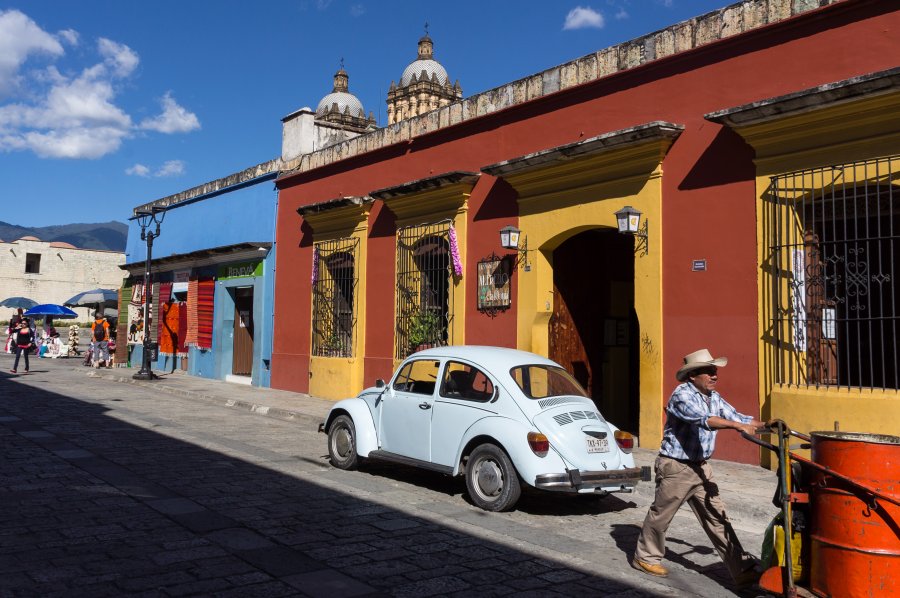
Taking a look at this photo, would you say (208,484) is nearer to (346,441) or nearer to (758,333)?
(346,441)

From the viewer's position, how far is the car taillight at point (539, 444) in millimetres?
6449

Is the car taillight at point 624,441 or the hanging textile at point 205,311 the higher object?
the hanging textile at point 205,311

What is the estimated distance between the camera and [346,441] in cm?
849

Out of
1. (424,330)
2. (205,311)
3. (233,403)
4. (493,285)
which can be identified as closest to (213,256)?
(205,311)

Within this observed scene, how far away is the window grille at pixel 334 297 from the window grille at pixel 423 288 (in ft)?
5.34

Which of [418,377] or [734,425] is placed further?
[418,377]

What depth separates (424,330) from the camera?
13625mm

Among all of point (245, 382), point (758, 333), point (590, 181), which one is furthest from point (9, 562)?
point (245, 382)

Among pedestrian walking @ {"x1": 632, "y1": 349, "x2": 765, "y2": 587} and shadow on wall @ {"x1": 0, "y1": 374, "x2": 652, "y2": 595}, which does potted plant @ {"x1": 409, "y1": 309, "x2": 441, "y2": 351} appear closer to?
shadow on wall @ {"x1": 0, "y1": 374, "x2": 652, "y2": 595}

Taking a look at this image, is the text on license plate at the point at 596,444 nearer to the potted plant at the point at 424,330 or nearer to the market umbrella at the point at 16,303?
the potted plant at the point at 424,330

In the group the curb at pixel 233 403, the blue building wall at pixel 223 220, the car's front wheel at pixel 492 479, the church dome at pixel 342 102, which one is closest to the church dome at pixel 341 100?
the church dome at pixel 342 102

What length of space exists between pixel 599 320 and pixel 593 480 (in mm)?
6097

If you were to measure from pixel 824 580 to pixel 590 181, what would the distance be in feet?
24.3

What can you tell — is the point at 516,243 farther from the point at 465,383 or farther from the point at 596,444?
the point at 596,444
